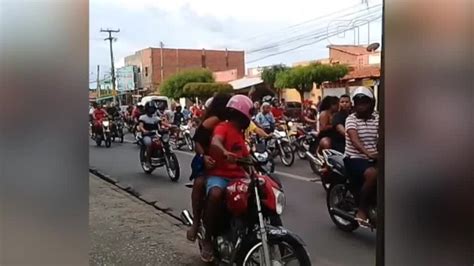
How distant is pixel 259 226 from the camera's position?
246 centimetres

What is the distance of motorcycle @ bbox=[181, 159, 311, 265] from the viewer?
2446mm

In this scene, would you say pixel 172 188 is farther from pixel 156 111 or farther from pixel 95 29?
pixel 95 29

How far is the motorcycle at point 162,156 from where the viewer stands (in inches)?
165

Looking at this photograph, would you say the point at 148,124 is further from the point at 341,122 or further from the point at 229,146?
the point at 341,122

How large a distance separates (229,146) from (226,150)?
0.03 m

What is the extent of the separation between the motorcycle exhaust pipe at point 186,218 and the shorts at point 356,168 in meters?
1.06

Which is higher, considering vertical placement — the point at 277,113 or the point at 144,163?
the point at 277,113

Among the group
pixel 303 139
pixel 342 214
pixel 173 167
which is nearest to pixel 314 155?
pixel 303 139

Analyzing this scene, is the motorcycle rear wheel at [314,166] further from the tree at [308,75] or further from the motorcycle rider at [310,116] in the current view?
the tree at [308,75]

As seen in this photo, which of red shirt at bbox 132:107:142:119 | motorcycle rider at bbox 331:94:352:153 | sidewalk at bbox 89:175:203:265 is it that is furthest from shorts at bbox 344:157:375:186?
red shirt at bbox 132:107:142:119

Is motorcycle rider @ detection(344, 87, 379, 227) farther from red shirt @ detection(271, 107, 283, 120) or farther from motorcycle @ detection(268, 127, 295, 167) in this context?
motorcycle @ detection(268, 127, 295, 167)

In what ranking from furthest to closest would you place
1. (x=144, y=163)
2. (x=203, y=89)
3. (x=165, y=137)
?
1. (x=165, y=137)
2. (x=144, y=163)
3. (x=203, y=89)
